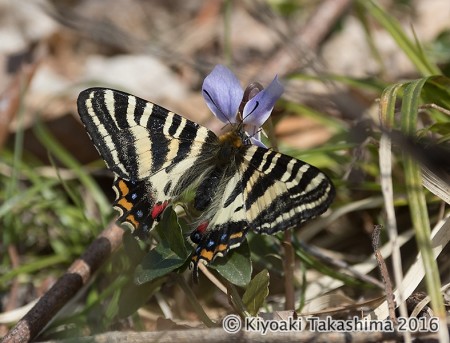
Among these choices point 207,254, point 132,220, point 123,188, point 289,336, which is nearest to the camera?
point 289,336

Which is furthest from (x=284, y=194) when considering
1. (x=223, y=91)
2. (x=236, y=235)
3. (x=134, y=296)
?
(x=134, y=296)

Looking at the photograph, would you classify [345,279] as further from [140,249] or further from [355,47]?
[355,47]

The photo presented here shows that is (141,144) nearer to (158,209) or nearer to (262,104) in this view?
(158,209)

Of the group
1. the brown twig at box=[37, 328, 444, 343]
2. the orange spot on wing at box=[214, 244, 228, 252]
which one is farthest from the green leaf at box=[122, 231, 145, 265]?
the brown twig at box=[37, 328, 444, 343]

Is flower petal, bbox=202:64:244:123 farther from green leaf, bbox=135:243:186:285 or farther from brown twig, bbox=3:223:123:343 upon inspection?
brown twig, bbox=3:223:123:343

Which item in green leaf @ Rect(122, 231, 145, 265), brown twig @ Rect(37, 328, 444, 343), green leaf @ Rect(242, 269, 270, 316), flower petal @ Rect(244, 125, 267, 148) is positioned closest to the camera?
brown twig @ Rect(37, 328, 444, 343)

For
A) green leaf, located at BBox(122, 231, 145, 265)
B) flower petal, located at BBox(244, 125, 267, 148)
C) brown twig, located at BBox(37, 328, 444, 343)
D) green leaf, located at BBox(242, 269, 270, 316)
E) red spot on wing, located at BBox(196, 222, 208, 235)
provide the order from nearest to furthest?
1. brown twig, located at BBox(37, 328, 444, 343)
2. green leaf, located at BBox(242, 269, 270, 316)
3. red spot on wing, located at BBox(196, 222, 208, 235)
4. flower petal, located at BBox(244, 125, 267, 148)
5. green leaf, located at BBox(122, 231, 145, 265)

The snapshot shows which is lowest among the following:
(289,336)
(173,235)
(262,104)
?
(289,336)
